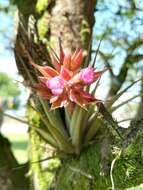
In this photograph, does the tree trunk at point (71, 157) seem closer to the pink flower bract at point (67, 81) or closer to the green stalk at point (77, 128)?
the green stalk at point (77, 128)

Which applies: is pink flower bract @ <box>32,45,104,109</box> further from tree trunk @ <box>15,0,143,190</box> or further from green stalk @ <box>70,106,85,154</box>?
green stalk @ <box>70,106,85,154</box>

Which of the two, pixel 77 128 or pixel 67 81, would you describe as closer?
pixel 67 81

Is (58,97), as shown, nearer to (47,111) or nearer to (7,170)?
(47,111)

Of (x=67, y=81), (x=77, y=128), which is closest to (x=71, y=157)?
(x=77, y=128)

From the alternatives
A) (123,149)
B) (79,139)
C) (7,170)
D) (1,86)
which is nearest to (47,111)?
(79,139)

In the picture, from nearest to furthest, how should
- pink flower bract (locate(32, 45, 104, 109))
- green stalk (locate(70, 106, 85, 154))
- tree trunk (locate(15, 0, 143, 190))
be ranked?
pink flower bract (locate(32, 45, 104, 109))
tree trunk (locate(15, 0, 143, 190))
green stalk (locate(70, 106, 85, 154))

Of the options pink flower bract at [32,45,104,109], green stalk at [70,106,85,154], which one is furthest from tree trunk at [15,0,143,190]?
pink flower bract at [32,45,104,109]

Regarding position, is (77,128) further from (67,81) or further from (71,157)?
(67,81)

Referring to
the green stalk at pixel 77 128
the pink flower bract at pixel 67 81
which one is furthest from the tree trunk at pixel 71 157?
the pink flower bract at pixel 67 81
